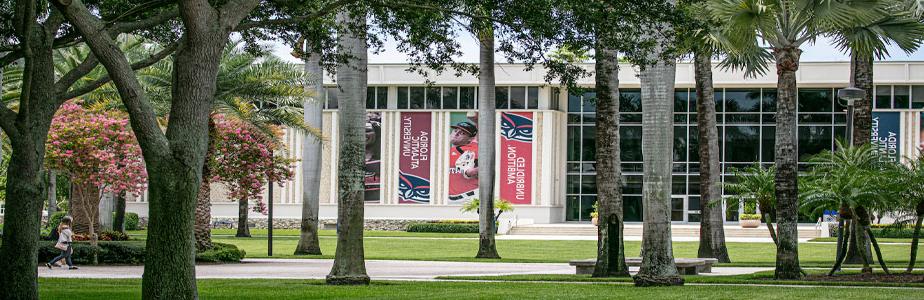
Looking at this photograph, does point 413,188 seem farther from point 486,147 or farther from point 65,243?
point 65,243

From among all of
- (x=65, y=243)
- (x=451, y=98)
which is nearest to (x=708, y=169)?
(x=65, y=243)

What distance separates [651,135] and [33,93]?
9.62 meters

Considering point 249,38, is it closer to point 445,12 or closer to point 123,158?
point 445,12

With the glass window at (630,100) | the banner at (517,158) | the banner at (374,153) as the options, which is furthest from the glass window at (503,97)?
the banner at (374,153)

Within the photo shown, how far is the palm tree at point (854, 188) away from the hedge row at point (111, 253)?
14712 millimetres

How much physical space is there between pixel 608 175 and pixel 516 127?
139 feet

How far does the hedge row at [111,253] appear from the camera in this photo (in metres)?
28.3

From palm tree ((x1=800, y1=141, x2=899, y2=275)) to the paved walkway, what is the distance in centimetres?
327

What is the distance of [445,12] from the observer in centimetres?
1747

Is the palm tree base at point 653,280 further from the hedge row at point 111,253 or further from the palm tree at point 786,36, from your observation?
the hedge row at point 111,253

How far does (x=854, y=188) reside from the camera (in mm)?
21172

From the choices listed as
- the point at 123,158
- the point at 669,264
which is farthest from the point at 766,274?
the point at 123,158

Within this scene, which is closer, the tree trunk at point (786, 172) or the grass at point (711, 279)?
the grass at point (711, 279)

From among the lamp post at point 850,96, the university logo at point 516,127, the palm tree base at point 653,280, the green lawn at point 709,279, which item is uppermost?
the university logo at point 516,127
